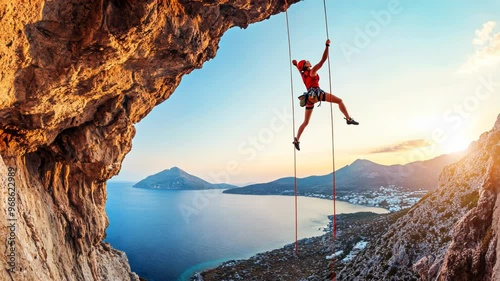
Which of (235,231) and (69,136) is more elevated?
(69,136)

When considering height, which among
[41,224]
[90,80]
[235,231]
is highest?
[90,80]

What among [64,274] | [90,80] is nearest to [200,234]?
[64,274]

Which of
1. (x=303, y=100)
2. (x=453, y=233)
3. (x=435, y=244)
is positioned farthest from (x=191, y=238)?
(x=303, y=100)

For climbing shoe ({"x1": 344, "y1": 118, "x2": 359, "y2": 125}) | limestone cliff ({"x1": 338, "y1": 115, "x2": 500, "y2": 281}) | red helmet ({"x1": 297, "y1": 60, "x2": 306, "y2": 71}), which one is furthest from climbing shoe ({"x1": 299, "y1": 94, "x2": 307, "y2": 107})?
→ limestone cliff ({"x1": 338, "y1": 115, "x2": 500, "y2": 281})

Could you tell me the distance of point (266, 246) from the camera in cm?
7000

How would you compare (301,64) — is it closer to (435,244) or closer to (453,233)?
(453,233)

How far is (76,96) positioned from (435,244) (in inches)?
1014

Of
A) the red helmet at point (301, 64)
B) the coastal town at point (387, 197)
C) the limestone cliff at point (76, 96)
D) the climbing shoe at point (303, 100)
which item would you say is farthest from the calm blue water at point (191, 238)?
the red helmet at point (301, 64)

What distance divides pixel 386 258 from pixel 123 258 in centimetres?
2275

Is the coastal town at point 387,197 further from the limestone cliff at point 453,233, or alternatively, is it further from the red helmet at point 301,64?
the red helmet at point 301,64

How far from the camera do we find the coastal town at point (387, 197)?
123 metres

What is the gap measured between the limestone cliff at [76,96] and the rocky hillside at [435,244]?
10.7 meters

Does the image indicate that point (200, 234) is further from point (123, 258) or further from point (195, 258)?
point (123, 258)

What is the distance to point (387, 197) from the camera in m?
148
